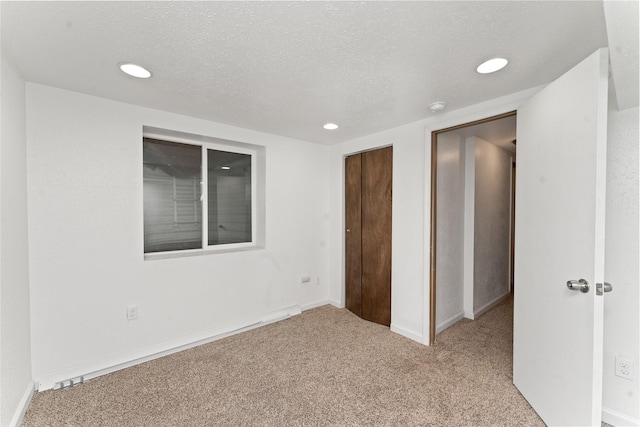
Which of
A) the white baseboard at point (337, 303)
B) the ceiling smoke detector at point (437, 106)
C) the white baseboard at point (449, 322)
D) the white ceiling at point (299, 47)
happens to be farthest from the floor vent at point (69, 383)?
the ceiling smoke detector at point (437, 106)

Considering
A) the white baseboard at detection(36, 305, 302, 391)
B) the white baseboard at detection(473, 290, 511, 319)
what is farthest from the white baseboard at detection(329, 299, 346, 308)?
the white baseboard at detection(473, 290, 511, 319)

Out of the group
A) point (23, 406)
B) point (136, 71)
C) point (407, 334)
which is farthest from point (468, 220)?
point (23, 406)

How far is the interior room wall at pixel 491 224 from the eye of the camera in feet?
11.4

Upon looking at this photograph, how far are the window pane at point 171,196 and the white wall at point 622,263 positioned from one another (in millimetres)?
3345

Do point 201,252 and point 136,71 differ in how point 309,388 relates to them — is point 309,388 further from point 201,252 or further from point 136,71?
point 136,71

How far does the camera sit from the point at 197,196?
296cm

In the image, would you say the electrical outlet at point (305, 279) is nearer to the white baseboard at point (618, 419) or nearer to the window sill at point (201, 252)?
the window sill at point (201, 252)

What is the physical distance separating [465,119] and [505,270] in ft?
9.46

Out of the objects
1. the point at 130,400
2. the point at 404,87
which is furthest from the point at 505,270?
the point at 130,400

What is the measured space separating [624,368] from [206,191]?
354 centimetres

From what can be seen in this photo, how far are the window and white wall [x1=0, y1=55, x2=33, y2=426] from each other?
0.86 meters

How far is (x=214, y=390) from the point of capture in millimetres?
2006

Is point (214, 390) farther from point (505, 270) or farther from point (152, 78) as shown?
point (505, 270)

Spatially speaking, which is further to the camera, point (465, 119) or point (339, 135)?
point (339, 135)
